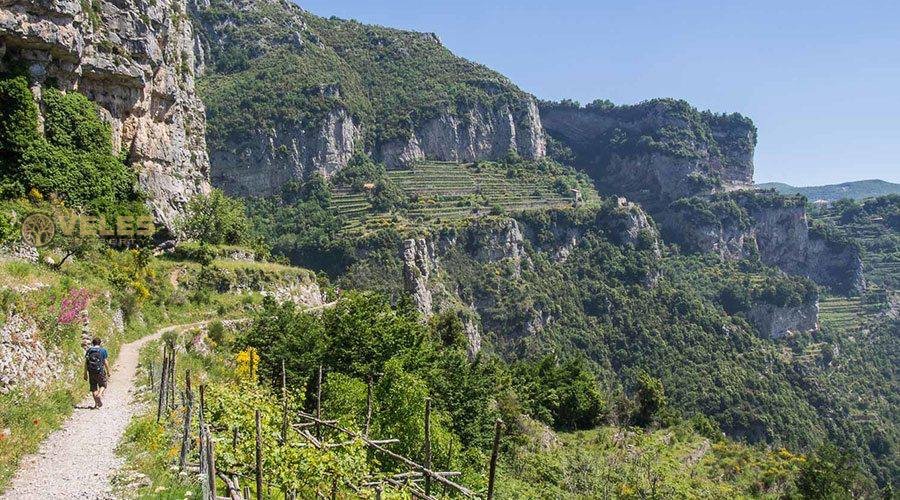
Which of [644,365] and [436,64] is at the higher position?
[436,64]

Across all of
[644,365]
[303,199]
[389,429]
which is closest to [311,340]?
[389,429]

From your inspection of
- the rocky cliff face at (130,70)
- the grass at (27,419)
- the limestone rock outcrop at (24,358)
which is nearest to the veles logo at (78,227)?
the rocky cliff face at (130,70)

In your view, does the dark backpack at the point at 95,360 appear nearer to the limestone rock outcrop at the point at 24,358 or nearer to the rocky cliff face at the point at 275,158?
the limestone rock outcrop at the point at 24,358

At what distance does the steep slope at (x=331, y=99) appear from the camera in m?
129

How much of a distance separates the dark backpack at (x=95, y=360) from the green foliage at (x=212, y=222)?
38398 millimetres

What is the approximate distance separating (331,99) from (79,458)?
133m

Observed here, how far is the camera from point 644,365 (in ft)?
354

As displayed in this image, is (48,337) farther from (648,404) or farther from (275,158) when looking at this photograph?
(275,158)

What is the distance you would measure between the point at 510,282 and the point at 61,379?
9882 cm

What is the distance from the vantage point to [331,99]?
447 feet

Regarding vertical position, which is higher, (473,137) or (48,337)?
(473,137)

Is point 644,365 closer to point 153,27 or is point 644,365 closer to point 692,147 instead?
point 153,27

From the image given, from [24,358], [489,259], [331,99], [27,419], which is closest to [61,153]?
[24,358]

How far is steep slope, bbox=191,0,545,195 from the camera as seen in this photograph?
129 m
